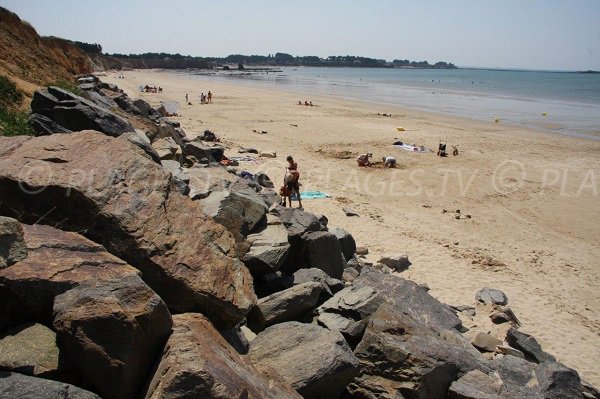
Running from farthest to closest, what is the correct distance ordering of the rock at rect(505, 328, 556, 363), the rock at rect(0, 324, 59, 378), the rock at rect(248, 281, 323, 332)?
the rock at rect(505, 328, 556, 363) → the rock at rect(248, 281, 323, 332) → the rock at rect(0, 324, 59, 378)

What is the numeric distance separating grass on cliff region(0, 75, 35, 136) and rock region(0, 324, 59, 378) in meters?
6.49

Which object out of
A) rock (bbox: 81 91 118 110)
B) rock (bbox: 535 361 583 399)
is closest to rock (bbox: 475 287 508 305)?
rock (bbox: 535 361 583 399)

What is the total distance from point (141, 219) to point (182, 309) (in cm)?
104

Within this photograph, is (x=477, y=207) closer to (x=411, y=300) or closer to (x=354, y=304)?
(x=411, y=300)

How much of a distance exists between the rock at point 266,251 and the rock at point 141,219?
101 cm

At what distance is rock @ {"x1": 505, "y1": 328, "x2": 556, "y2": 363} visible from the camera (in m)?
6.61

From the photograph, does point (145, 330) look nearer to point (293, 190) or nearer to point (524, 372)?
point (524, 372)

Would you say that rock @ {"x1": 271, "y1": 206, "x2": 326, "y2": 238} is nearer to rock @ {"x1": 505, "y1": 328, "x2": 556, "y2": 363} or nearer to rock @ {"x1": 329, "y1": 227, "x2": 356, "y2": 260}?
rock @ {"x1": 329, "y1": 227, "x2": 356, "y2": 260}

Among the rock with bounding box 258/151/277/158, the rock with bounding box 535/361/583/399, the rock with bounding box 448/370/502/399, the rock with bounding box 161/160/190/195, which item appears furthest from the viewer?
the rock with bounding box 258/151/277/158

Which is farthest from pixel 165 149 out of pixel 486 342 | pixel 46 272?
pixel 486 342

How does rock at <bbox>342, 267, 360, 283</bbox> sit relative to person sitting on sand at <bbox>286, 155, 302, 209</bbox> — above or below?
below

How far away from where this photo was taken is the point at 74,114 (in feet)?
26.1

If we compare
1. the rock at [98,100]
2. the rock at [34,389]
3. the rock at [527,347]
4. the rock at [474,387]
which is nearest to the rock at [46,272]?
the rock at [34,389]

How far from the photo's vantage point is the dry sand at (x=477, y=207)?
9.19 metres
